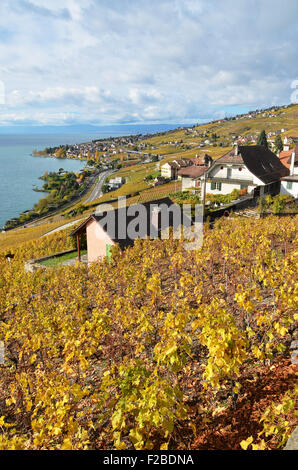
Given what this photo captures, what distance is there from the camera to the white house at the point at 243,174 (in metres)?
39.2

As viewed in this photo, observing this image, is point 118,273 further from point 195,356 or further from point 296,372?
point 296,372

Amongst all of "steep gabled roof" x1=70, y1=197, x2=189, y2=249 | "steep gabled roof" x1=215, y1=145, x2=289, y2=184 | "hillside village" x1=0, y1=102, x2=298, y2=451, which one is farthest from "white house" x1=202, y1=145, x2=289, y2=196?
"hillside village" x1=0, y1=102, x2=298, y2=451

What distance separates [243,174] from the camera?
4012 cm

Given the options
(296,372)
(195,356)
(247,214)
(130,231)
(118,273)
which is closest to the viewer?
(296,372)

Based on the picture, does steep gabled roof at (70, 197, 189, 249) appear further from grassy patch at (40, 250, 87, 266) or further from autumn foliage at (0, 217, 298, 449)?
autumn foliage at (0, 217, 298, 449)

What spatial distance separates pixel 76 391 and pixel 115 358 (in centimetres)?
285

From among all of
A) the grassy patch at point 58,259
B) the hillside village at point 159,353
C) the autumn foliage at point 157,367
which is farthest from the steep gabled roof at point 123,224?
the autumn foliage at point 157,367

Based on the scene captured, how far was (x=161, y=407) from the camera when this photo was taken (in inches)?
165

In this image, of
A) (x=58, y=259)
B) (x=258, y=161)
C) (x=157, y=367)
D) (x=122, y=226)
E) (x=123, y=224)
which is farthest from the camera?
(x=258, y=161)

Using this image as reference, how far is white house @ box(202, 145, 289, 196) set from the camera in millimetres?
39250

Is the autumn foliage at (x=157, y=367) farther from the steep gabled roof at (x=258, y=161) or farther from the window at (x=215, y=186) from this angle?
the steep gabled roof at (x=258, y=161)

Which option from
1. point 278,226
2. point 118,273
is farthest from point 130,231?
point 278,226

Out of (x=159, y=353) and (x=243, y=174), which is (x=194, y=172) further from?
(x=159, y=353)

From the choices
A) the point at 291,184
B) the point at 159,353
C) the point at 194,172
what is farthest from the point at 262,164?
the point at 159,353
